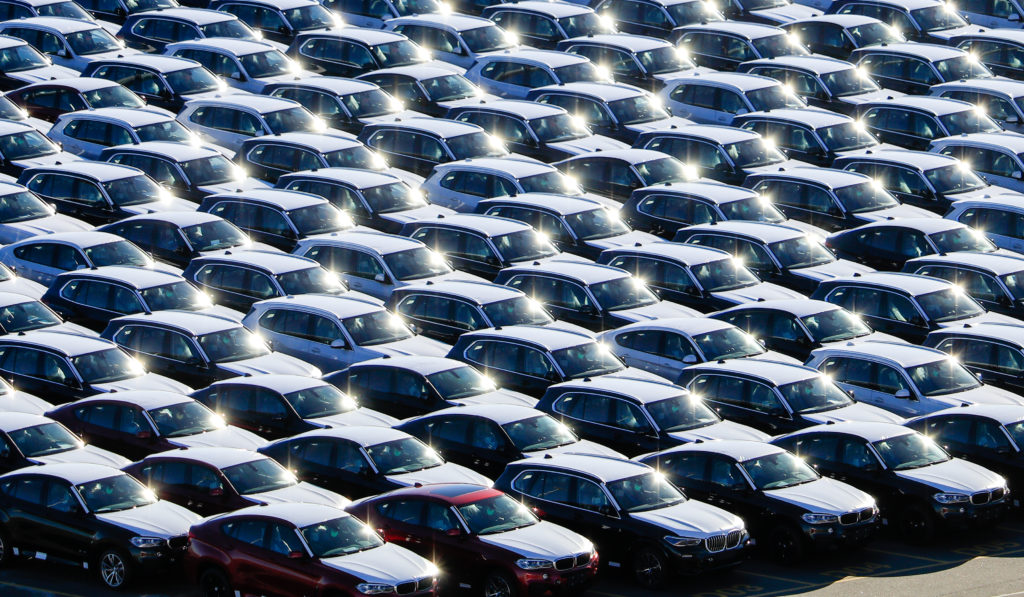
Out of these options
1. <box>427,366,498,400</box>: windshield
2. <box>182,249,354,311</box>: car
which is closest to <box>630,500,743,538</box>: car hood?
<box>427,366,498,400</box>: windshield

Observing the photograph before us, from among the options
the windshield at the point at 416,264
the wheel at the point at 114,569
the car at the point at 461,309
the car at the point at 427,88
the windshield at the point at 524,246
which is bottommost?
the wheel at the point at 114,569

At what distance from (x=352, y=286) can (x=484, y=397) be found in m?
6.03

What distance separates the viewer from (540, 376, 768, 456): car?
29.4m

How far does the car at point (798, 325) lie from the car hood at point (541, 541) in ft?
29.9

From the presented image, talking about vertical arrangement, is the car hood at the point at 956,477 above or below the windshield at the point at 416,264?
below

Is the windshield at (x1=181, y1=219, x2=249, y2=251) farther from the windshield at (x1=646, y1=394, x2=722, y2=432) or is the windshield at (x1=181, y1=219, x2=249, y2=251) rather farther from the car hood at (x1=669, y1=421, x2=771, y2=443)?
the car hood at (x1=669, y1=421, x2=771, y2=443)

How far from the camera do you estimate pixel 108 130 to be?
42.7m

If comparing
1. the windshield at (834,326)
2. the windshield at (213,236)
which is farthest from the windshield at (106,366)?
the windshield at (834,326)

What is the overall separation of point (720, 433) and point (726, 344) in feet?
10.8

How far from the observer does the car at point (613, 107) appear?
1758 inches

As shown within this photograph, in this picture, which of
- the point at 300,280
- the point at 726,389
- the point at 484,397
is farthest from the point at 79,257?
the point at 726,389

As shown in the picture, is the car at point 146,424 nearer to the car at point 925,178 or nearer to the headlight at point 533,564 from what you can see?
the headlight at point 533,564

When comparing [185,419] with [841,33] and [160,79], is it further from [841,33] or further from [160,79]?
[841,33]

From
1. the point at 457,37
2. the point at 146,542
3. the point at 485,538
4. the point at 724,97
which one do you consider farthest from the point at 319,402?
the point at 457,37
